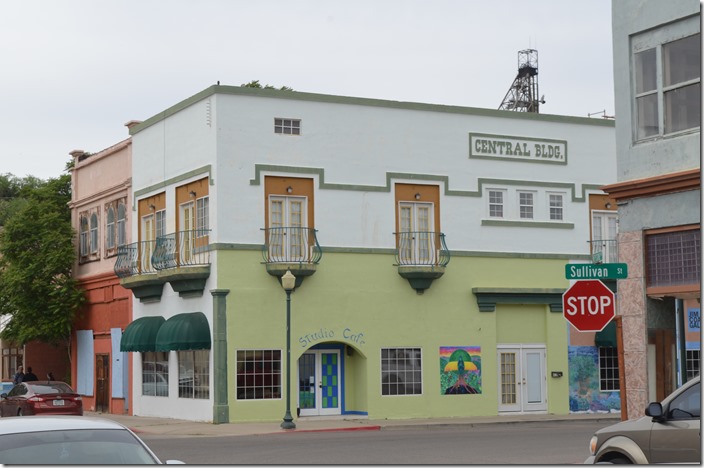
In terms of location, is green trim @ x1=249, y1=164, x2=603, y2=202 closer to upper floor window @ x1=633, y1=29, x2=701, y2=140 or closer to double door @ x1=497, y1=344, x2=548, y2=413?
double door @ x1=497, y1=344, x2=548, y2=413

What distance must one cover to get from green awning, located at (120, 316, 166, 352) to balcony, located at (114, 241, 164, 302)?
787mm

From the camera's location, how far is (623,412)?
20.4m

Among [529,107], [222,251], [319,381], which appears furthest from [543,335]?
[529,107]

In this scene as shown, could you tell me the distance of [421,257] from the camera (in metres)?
35.9

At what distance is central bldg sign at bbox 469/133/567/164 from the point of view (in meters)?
37.2

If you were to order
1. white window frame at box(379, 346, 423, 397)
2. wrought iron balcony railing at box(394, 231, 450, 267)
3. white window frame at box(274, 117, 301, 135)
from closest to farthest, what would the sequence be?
white window frame at box(274, 117, 301, 135), white window frame at box(379, 346, 423, 397), wrought iron balcony railing at box(394, 231, 450, 267)

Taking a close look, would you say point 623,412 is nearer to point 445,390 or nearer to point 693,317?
point 693,317

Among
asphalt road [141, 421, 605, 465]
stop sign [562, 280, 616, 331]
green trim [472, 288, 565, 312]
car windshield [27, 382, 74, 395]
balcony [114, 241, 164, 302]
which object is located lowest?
asphalt road [141, 421, 605, 465]

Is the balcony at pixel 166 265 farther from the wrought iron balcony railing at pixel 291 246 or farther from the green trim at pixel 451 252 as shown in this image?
the wrought iron balcony railing at pixel 291 246

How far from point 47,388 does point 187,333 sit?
4210 mm

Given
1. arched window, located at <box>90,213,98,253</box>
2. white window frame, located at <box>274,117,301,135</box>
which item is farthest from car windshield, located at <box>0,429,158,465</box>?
arched window, located at <box>90,213,98,253</box>

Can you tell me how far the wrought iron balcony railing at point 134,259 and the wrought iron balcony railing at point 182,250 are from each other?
0.93 meters

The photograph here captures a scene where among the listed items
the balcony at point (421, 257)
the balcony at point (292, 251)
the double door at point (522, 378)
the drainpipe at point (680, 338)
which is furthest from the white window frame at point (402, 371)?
the drainpipe at point (680, 338)

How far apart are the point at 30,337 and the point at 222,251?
1350 centimetres
